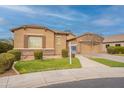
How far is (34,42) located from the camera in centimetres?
2505

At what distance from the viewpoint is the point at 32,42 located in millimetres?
24906

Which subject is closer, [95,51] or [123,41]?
[95,51]

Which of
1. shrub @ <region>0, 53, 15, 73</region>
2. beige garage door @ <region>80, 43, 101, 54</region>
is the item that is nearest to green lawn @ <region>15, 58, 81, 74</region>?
shrub @ <region>0, 53, 15, 73</region>

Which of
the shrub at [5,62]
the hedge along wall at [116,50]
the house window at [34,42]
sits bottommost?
the shrub at [5,62]

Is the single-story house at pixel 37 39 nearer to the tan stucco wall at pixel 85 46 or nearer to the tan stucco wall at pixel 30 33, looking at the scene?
the tan stucco wall at pixel 30 33

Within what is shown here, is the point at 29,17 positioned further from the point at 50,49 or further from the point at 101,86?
the point at 101,86

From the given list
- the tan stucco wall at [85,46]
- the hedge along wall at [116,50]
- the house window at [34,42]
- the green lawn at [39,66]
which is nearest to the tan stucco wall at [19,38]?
the house window at [34,42]

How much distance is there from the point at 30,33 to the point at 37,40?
53.9 inches

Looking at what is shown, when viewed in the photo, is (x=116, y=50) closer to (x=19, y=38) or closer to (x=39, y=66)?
(x=19, y=38)

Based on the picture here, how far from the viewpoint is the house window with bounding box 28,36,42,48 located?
80.9 feet

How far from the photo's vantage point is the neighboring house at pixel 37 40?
24.2 metres
